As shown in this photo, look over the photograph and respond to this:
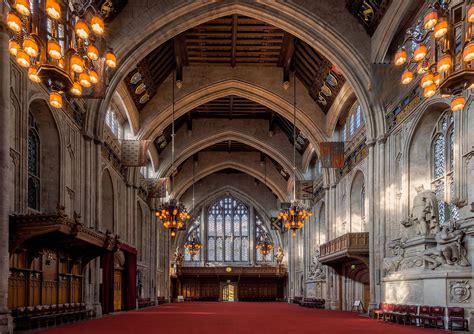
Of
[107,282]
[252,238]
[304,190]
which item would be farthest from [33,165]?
[252,238]

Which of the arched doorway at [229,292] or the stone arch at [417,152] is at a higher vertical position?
the stone arch at [417,152]

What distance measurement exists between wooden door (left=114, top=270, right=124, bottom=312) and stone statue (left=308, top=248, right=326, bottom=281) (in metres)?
10.0

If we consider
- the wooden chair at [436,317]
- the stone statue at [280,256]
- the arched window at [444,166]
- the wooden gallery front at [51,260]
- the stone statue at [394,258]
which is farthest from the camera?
the stone statue at [280,256]

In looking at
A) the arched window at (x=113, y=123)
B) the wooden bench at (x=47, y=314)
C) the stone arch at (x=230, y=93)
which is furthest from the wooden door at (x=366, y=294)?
the arched window at (x=113, y=123)

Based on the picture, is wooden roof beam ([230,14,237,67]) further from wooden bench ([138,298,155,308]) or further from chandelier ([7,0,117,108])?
chandelier ([7,0,117,108])

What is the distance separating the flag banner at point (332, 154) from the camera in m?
24.4

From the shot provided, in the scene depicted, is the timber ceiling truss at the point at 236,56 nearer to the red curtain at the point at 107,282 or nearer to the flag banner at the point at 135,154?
the flag banner at the point at 135,154

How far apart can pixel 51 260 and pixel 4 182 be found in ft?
15.8

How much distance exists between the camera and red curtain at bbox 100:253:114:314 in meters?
21.4

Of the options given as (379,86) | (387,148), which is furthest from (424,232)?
(379,86)

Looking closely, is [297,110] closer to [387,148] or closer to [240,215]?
[387,148]

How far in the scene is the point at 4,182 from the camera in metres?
11.3

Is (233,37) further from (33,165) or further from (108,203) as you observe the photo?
(33,165)

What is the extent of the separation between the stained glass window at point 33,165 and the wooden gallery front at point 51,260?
4.87ft
